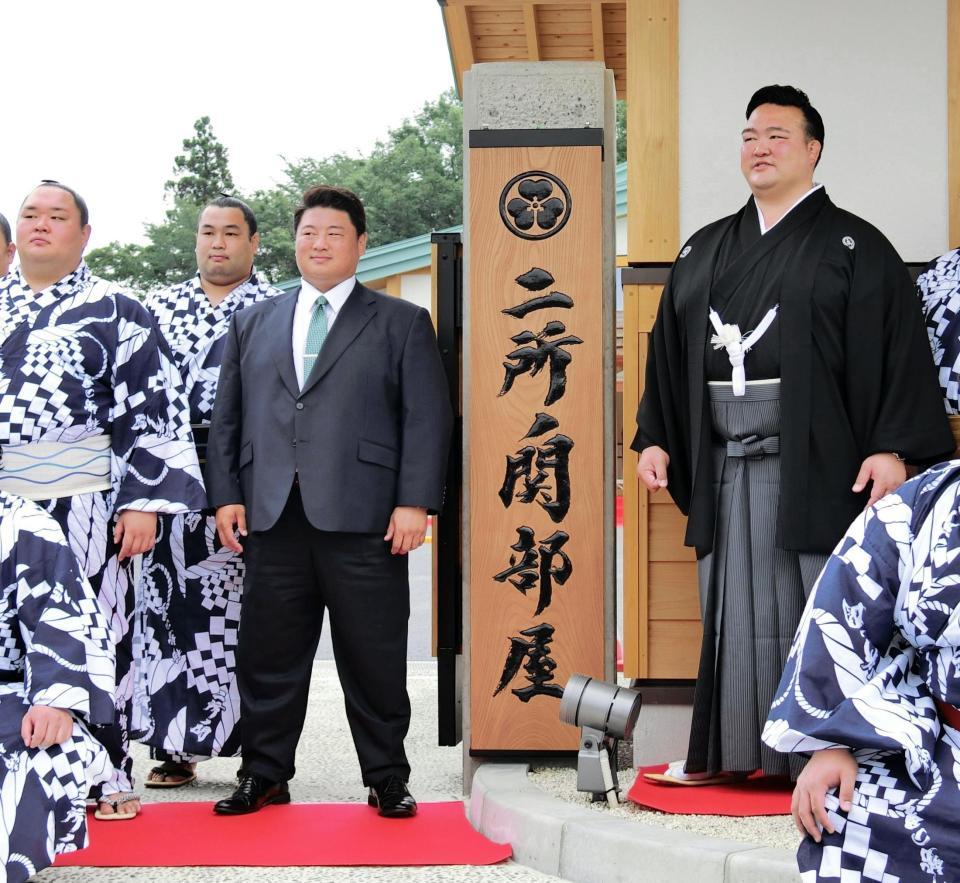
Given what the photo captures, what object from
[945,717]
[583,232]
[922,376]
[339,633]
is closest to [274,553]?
[339,633]

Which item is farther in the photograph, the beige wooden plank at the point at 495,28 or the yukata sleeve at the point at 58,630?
the beige wooden plank at the point at 495,28

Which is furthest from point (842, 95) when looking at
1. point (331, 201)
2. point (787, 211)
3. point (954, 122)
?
point (331, 201)

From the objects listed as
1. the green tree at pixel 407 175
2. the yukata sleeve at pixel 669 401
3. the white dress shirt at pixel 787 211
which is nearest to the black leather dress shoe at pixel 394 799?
the yukata sleeve at pixel 669 401

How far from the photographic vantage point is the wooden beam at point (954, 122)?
4.34m

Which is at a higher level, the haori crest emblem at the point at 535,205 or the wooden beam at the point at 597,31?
the wooden beam at the point at 597,31

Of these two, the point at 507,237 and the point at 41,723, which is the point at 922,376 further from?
the point at 41,723

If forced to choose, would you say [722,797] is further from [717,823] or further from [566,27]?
[566,27]

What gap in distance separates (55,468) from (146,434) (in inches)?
11.8

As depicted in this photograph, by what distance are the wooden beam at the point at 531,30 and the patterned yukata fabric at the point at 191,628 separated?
8.13ft

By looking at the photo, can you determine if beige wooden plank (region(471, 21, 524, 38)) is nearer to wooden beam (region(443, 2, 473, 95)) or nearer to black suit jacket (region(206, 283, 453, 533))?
wooden beam (region(443, 2, 473, 95))

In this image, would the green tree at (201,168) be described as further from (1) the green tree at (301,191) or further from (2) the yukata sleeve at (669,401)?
(2) the yukata sleeve at (669,401)

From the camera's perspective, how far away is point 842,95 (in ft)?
14.4

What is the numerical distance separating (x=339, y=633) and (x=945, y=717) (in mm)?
2221

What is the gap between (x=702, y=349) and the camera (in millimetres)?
3924
